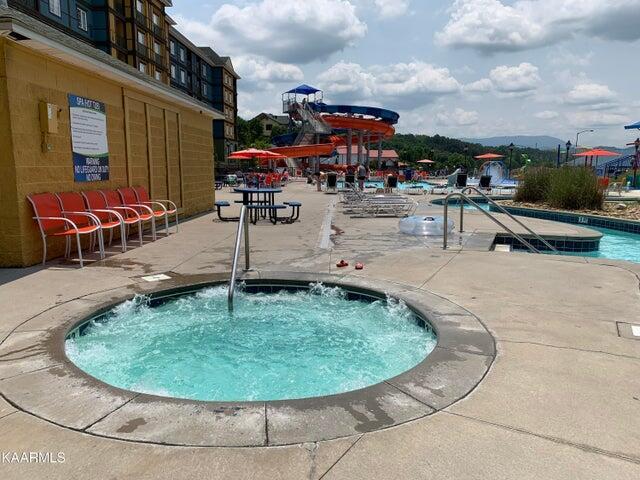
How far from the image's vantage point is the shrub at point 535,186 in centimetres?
1689

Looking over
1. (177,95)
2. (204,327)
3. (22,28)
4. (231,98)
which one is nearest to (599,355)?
(204,327)

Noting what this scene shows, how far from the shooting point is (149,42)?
41844 millimetres

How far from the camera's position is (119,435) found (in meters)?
2.51

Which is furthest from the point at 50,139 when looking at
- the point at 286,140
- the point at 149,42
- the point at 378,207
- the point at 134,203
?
the point at 149,42

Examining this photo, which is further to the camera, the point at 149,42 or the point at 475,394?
the point at 149,42

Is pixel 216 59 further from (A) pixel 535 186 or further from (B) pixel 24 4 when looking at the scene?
(A) pixel 535 186

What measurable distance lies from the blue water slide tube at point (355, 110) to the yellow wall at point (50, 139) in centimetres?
2993

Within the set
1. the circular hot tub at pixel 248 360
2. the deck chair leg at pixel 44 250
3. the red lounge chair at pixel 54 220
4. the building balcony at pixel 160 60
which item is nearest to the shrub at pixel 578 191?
the circular hot tub at pixel 248 360

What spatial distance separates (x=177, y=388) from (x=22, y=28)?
15.9 ft

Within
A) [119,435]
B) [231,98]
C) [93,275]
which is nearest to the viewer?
[119,435]

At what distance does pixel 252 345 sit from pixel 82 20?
37.3 meters

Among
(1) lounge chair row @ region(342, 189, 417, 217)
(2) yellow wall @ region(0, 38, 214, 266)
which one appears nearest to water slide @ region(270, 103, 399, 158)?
(1) lounge chair row @ region(342, 189, 417, 217)

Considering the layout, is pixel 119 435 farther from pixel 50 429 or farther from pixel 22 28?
pixel 22 28

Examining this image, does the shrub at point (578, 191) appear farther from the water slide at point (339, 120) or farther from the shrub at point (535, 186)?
the water slide at point (339, 120)
